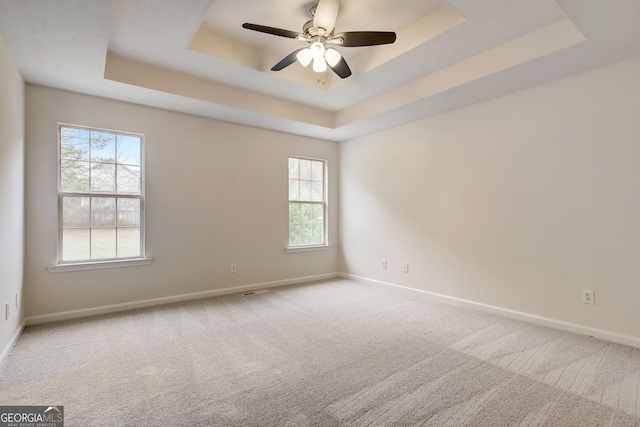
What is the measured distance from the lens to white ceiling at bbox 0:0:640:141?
7.29 feet

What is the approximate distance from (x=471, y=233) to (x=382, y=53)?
2285 millimetres

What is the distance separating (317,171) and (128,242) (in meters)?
3.03

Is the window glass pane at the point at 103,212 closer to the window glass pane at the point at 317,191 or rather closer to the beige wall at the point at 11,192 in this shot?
the beige wall at the point at 11,192

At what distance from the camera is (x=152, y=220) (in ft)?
12.3

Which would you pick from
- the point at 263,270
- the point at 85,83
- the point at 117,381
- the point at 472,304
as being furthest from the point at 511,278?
the point at 85,83

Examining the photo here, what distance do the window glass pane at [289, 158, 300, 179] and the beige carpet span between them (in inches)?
95.1

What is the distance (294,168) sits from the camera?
5.07m

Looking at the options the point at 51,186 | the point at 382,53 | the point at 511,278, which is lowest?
the point at 511,278

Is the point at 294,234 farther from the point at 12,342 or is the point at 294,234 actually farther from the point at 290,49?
the point at 12,342

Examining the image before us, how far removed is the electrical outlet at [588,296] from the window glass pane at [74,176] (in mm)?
5198

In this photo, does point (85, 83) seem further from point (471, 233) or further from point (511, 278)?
point (511, 278)

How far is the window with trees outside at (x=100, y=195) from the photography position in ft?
10.9

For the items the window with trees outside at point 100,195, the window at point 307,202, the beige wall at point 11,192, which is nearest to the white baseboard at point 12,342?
the beige wall at point 11,192

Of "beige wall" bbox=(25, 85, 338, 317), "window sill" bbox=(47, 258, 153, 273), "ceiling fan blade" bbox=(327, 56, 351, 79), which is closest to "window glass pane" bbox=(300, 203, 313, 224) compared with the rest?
"beige wall" bbox=(25, 85, 338, 317)
